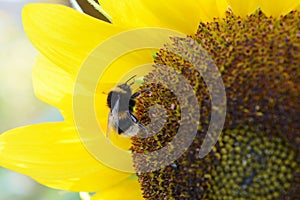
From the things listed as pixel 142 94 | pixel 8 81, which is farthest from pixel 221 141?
pixel 8 81

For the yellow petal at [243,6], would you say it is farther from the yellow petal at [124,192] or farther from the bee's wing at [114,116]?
the yellow petal at [124,192]

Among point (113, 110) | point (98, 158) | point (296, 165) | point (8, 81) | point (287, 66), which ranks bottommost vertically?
point (8, 81)

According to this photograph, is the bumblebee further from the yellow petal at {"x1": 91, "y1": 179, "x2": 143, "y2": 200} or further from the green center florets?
the yellow petal at {"x1": 91, "y1": 179, "x2": 143, "y2": 200}

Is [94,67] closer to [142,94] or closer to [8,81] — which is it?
[142,94]

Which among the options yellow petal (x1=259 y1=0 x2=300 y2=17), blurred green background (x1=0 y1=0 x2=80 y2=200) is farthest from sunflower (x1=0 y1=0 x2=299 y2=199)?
blurred green background (x1=0 y1=0 x2=80 y2=200)

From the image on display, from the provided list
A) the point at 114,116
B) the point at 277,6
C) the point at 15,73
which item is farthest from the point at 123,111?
the point at 15,73

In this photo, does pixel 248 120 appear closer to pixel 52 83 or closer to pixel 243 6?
pixel 243 6

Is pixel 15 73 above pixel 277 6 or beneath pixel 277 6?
beneath
